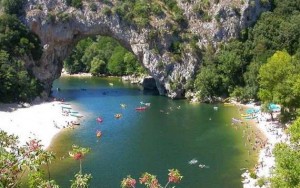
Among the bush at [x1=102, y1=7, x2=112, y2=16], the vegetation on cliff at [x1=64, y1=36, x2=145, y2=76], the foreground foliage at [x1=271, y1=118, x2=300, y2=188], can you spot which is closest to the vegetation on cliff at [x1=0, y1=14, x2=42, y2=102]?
the bush at [x1=102, y1=7, x2=112, y2=16]

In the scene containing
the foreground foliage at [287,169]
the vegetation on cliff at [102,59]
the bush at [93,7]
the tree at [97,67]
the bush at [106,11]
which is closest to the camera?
the foreground foliage at [287,169]

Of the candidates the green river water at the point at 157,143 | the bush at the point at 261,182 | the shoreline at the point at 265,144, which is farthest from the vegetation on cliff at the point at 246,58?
the bush at the point at 261,182

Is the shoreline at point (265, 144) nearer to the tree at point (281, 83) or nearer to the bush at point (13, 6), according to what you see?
the tree at point (281, 83)

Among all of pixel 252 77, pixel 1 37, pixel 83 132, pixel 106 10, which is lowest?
pixel 83 132

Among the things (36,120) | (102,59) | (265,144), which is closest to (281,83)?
(265,144)

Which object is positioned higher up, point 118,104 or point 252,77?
point 252,77

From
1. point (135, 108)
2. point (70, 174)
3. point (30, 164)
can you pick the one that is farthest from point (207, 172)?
point (135, 108)

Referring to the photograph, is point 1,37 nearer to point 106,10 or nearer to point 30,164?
point 106,10

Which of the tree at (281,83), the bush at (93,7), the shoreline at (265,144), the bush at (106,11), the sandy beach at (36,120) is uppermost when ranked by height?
the bush at (93,7)
